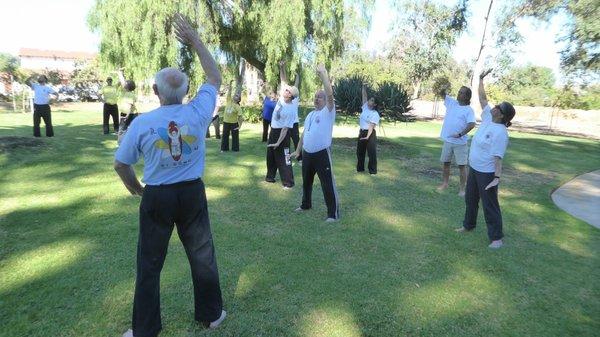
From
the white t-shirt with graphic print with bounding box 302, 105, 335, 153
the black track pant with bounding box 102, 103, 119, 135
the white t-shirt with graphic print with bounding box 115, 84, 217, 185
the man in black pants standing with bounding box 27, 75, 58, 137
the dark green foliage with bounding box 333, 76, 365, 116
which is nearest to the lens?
the white t-shirt with graphic print with bounding box 115, 84, 217, 185

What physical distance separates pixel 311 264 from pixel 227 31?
1441 centimetres

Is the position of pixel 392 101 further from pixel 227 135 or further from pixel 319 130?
pixel 319 130

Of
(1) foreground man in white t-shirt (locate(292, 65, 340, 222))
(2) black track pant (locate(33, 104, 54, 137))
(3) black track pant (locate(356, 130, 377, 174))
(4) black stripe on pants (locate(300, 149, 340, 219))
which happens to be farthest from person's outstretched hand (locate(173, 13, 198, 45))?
(2) black track pant (locate(33, 104, 54, 137))

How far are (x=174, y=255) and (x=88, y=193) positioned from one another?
10.2 ft

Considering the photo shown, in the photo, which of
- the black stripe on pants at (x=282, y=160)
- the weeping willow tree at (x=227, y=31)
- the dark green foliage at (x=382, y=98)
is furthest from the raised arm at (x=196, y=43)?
the dark green foliage at (x=382, y=98)

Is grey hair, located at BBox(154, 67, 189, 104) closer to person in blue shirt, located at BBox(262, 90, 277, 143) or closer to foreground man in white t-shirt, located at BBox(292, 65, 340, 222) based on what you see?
foreground man in white t-shirt, located at BBox(292, 65, 340, 222)

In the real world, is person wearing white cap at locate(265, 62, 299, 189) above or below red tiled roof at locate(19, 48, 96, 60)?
below

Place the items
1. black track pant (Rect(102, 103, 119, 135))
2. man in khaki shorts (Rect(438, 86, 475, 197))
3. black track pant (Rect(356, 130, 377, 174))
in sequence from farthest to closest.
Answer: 1. black track pant (Rect(102, 103, 119, 135))
2. black track pant (Rect(356, 130, 377, 174))
3. man in khaki shorts (Rect(438, 86, 475, 197))

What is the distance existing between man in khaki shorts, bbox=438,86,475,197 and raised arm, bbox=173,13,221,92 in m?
5.10

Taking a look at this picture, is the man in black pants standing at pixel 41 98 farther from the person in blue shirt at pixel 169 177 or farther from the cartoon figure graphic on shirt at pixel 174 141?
the cartoon figure graphic on shirt at pixel 174 141

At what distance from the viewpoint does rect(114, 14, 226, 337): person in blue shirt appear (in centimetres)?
284

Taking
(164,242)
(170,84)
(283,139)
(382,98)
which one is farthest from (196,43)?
(382,98)

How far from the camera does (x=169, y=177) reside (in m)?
2.92

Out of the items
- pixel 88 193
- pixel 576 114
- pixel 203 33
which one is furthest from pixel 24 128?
pixel 576 114
